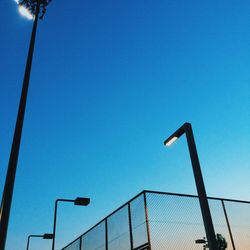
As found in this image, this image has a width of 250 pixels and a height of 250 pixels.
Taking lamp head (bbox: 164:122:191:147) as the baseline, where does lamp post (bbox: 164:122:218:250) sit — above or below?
below

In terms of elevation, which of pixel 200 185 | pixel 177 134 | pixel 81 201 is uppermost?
pixel 81 201

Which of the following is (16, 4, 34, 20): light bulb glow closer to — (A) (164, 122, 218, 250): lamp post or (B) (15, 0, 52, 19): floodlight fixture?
(B) (15, 0, 52, 19): floodlight fixture

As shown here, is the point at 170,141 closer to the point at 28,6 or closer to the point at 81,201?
the point at 28,6

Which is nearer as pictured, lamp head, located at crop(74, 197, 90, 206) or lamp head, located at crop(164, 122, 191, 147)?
lamp head, located at crop(164, 122, 191, 147)

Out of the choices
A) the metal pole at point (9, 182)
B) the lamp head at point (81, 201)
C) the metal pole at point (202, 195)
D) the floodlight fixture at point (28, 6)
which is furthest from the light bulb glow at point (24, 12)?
the lamp head at point (81, 201)

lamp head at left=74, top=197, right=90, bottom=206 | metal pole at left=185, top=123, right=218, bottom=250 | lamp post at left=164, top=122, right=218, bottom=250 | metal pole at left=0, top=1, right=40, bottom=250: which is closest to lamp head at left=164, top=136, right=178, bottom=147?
lamp post at left=164, top=122, right=218, bottom=250

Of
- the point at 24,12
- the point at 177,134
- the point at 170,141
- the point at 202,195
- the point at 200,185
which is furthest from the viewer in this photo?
the point at 24,12

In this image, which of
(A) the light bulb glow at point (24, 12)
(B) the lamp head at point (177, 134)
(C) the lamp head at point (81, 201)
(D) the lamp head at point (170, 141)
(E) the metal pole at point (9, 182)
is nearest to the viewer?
(E) the metal pole at point (9, 182)

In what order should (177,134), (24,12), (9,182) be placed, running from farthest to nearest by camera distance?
(24,12), (177,134), (9,182)

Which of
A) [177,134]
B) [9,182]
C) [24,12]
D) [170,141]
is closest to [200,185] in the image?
[177,134]

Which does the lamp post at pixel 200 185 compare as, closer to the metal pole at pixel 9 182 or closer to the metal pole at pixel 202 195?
the metal pole at pixel 202 195

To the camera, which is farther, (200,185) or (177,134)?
(177,134)

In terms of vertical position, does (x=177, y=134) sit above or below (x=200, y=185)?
above

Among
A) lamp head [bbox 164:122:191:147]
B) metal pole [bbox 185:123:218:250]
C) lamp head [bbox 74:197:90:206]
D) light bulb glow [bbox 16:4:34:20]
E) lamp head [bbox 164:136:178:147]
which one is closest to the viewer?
metal pole [bbox 185:123:218:250]
